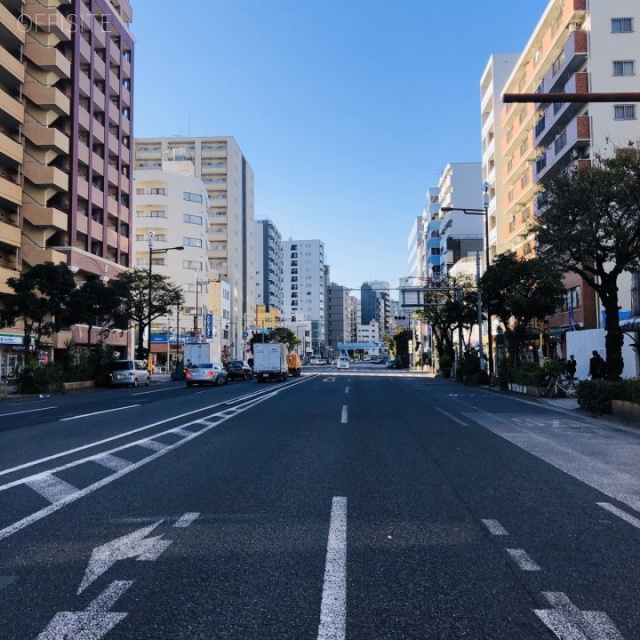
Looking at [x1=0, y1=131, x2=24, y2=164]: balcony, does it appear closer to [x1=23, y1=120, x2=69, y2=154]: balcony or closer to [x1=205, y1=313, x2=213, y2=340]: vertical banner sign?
[x1=23, y1=120, x2=69, y2=154]: balcony

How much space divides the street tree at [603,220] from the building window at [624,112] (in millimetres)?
20867

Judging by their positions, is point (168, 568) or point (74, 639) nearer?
point (74, 639)

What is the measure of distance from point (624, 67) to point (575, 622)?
40.9 metres

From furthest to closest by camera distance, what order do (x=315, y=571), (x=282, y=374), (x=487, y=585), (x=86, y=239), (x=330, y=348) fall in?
A: (x=330, y=348), (x=86, y=239), (x=282, y=374), (x=315, y=571), (x=487, y=585)

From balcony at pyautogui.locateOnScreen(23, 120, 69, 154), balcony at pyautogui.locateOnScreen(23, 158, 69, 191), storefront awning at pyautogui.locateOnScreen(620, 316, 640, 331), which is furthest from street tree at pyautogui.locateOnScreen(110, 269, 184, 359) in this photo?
storefront awning at pyautogui.locateOnScreen(620, 316, 640, 331)

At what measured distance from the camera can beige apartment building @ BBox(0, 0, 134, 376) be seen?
39000 mm

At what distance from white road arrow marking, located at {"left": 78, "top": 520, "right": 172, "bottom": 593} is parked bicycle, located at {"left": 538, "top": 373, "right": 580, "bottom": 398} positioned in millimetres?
21751

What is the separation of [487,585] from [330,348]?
602 feet

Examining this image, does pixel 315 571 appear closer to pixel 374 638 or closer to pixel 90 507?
pixel 374 638

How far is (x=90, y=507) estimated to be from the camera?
6266 mm

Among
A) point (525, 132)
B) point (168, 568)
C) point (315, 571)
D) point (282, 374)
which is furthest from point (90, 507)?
point (525, 132)

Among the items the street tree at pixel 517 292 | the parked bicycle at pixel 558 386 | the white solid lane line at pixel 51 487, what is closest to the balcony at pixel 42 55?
the street tree at pixel 517 292

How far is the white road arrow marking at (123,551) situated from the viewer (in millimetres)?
4379

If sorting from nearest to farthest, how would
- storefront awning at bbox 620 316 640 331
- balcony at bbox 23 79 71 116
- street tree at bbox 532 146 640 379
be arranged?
street tree at bbox 532 146 640 379 < storefront awning at bbox 620 316 640 331 < balcony at bbox 23 79 71 116
